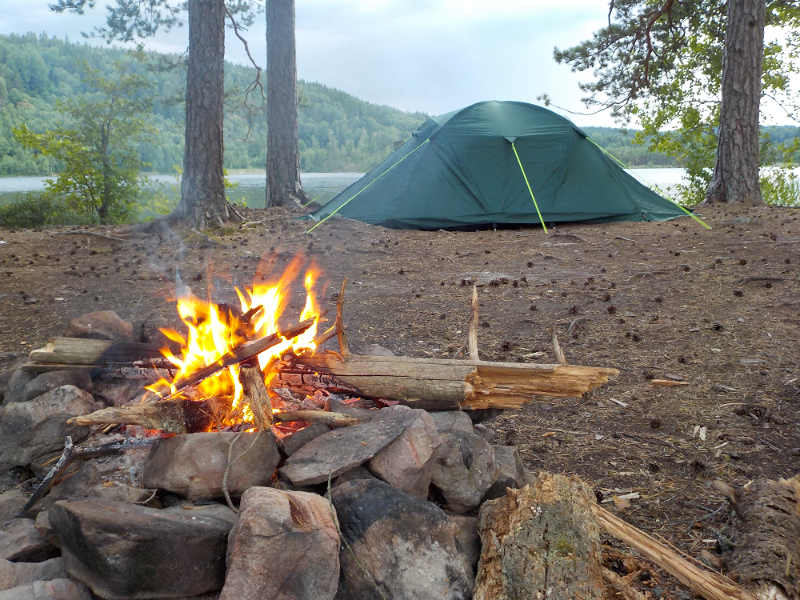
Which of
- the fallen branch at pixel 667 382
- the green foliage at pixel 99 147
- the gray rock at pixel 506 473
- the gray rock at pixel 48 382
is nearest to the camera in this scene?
the gray rock at pixel 506 473

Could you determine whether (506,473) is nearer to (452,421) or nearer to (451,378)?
(452,421)

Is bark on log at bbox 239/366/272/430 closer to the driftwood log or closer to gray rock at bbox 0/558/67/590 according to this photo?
the driftwood log

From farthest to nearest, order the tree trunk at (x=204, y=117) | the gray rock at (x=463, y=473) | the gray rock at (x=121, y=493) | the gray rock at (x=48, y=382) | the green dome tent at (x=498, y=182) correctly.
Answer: the green dome tent at (x=498, y=182), the tree trunk at (x=204, y=117), the gray rock at (x=48, y=382), the gray rock at (x=463, y=473), the gray rock at (x=121, y=493)

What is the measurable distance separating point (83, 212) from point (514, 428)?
580 inches

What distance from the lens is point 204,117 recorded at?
34.3 ft

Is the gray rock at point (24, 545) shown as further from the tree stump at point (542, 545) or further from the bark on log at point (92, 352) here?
the tree stump at point (542, 545)

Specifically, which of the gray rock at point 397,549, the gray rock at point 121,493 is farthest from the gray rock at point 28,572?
the gray rock at point 397,549

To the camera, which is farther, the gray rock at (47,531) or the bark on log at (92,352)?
the bark on log at (92,352)

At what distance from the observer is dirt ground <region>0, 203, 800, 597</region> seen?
3293 millimetres

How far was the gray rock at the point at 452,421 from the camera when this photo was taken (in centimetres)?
291

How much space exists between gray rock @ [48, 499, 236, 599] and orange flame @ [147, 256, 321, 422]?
0.80 meters

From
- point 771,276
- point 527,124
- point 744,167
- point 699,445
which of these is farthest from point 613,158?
point 699,445

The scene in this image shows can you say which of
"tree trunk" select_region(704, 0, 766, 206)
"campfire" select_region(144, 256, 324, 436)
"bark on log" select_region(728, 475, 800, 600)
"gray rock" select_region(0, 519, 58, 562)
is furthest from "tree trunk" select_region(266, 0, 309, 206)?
"bark on log" select_region(728, 475, 800, 600)

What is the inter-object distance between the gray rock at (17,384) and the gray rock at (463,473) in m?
2.37
